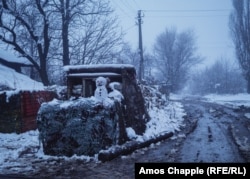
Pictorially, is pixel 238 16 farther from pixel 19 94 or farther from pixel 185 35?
pixel 19 94

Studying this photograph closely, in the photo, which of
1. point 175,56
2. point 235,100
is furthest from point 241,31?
point 175,56

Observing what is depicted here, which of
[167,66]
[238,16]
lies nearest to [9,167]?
[238,16]

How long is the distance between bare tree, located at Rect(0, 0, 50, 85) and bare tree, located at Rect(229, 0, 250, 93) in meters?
24.3

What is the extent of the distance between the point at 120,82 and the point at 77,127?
10.9ft

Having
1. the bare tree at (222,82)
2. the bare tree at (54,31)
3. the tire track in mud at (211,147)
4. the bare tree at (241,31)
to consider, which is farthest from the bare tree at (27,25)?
the bare tree at (222,82)

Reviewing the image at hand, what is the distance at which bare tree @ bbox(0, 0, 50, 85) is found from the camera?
2140 centimetres

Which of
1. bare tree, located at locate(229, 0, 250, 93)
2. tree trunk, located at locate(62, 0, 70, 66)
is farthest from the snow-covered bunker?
bare tree, located at locate(229, 0, 250, 93)

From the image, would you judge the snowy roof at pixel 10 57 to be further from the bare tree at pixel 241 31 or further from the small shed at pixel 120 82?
the bare tree at pixel 241 31

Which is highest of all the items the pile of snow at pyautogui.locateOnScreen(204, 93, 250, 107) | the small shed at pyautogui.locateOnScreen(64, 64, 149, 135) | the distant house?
the distant house

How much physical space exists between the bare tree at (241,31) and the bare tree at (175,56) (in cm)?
1993

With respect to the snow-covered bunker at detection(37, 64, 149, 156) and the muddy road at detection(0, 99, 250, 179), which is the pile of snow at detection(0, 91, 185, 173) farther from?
the muddy road at detection(0, 99, 250, 179)

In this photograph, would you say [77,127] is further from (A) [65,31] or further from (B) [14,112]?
(A) [65,31]

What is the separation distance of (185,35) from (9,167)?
59.0 metres

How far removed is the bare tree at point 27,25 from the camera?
2140cm
